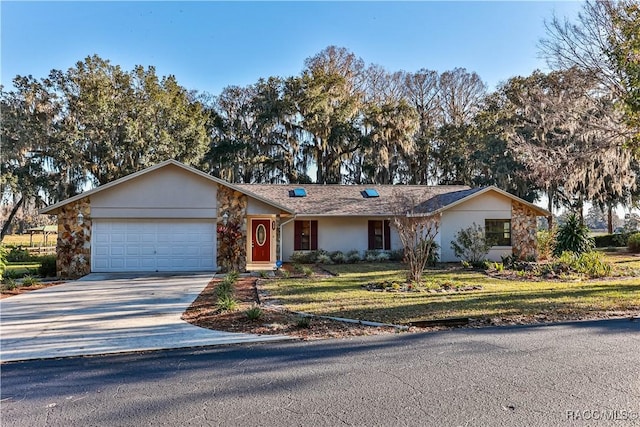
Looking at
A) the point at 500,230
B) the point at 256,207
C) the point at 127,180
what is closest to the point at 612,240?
the point at 500,230

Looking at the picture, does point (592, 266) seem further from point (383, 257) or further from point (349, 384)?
point (349, 384)

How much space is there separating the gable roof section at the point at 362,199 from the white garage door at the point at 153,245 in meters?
4.54

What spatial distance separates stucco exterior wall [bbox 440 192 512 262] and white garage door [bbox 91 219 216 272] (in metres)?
9.84

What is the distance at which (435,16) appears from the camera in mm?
11578

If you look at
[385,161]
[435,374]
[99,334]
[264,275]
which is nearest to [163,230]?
[264,275]

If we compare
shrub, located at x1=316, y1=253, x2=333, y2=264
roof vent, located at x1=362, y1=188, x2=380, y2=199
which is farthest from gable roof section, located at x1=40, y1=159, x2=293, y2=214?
roof vent, located at x1=362, y1=188, x2=380, y2=199

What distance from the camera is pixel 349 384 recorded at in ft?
13.5

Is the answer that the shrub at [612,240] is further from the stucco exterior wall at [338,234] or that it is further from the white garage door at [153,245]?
the white garage door at [153,245]

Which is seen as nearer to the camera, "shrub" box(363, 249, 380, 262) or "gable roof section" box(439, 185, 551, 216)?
"gable roof section" box(439, 185, 551, 216)

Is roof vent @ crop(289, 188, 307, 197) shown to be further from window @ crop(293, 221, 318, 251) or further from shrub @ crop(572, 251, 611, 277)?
shrub @ crop(572, 251, 611, 277)

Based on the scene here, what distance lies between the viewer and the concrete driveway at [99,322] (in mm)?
5824

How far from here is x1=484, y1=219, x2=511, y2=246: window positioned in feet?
59.7

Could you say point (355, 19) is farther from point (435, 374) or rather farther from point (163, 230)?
point (435, 374)

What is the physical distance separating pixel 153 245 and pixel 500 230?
14.4 metres
